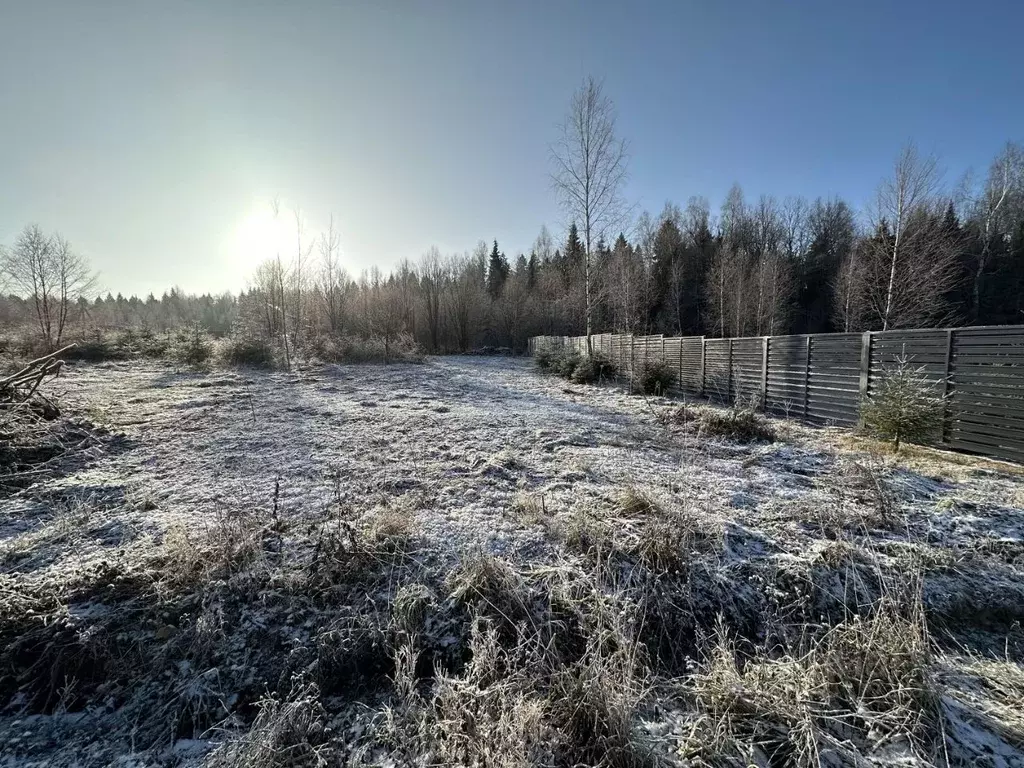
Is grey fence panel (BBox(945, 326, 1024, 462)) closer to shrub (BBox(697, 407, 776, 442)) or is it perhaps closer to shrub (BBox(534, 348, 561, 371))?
shrub (BBox(697, 407, 776, 442))

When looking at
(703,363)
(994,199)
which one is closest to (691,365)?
(703,363)

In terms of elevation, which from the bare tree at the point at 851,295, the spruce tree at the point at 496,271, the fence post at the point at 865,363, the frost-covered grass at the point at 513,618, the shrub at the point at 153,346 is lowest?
the frost-covered grass at the point at 513,618

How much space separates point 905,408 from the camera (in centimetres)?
464

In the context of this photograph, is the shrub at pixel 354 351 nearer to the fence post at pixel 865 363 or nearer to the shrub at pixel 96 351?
the shrub at pixel 96 351

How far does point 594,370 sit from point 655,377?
261cm

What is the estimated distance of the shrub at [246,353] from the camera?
14.8m

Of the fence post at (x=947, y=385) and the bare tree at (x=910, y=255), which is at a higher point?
the bare tree at (x=910, y=255)

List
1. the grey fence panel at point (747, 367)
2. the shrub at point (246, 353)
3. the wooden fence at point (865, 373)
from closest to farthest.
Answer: the wooden fence at point (865, 373) < the grey fence panel at point (747, 367) < the shrub at point (246, 353)

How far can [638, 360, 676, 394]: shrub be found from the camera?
33.3ft

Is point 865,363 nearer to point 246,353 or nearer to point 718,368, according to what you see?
point 718,368

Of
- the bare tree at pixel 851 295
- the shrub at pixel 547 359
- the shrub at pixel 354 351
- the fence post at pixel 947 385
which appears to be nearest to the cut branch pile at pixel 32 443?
the fence post at pixel 947 385

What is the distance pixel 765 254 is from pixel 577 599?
25594mm

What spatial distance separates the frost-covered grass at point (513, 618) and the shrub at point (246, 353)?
41.1 feet

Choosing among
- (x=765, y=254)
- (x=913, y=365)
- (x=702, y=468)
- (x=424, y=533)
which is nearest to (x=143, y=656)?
(x=424, y=533)
